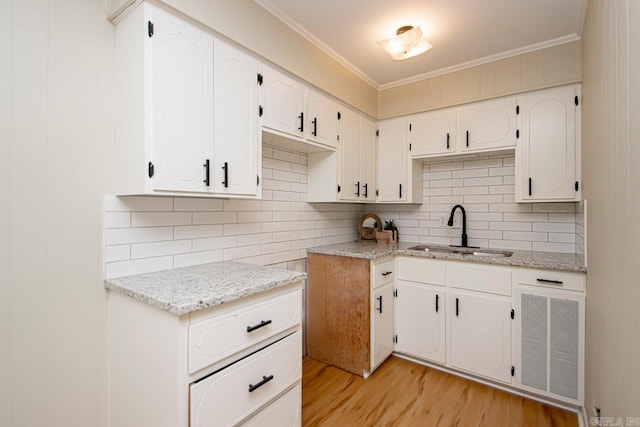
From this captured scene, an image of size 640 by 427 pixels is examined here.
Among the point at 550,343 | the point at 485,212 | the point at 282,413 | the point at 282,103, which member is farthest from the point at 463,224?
the point at 282,413

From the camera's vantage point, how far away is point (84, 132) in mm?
1473

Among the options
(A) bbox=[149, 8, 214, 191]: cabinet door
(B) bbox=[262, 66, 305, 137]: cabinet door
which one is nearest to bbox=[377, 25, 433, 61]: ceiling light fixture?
(B) bbox=[262, 66, 305, 137]: cabinet door

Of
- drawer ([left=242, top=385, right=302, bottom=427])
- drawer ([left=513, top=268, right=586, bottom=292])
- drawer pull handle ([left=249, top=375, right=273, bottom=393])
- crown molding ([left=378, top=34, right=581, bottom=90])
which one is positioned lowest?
drawer ([left=242, top=385, right=302, bottom=427])

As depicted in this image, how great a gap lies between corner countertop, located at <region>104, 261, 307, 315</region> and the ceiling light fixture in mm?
1592

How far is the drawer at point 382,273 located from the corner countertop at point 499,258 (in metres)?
0.09

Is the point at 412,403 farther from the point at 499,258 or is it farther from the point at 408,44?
the point at 408,44

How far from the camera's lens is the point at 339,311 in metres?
2.53

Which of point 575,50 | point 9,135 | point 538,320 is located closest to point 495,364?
point 538,320

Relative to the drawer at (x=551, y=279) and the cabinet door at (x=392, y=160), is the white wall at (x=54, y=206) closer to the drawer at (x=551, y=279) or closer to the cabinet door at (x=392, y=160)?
the cabinet door at (x=392, y=160)

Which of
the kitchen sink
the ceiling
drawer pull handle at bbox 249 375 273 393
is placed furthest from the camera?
the kitchen sink

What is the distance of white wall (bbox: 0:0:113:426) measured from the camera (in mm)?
1271

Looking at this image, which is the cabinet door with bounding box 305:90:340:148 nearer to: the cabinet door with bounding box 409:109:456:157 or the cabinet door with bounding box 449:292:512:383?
the cabinet door with bounding box 409:109:456:157

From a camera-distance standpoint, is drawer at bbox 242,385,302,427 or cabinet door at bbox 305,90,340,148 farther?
cabinet door at bbox 305,90,340,148

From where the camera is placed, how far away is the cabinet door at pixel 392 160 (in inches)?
118
